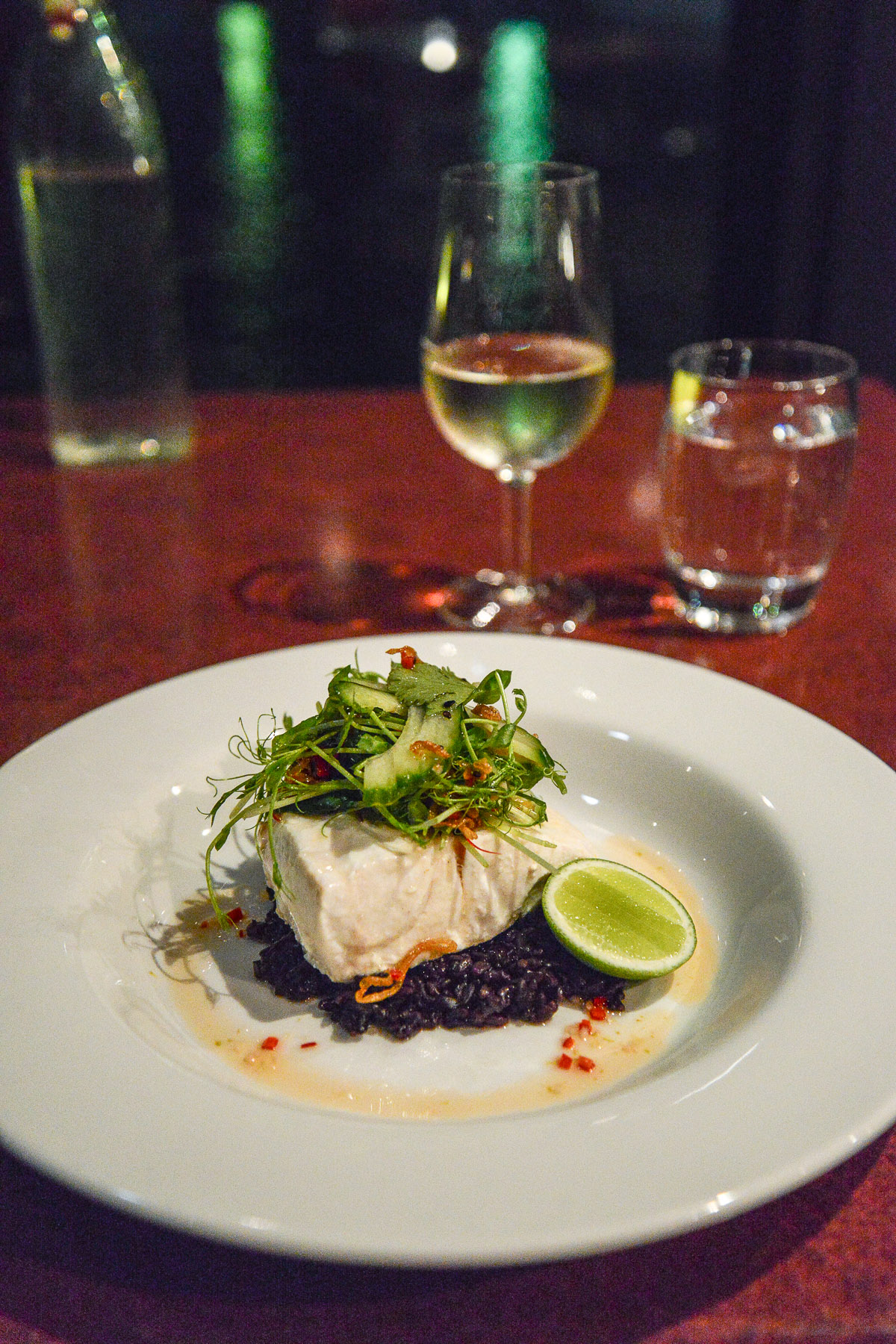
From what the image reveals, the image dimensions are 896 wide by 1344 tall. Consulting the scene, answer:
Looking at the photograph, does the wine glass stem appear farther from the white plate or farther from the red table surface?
the white plate

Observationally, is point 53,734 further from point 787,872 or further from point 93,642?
point 787,872

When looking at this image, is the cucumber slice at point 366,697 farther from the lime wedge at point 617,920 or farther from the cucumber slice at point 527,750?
the lime wedge at point 617,920

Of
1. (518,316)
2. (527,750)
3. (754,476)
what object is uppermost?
(518,316)

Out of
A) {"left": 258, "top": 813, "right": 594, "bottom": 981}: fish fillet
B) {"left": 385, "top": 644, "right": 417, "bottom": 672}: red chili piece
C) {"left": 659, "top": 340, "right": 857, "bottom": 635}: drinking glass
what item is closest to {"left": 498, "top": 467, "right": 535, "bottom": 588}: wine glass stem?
{"left": 659, "top": 340, "right": 857, "bottom": 635}: drinking glass

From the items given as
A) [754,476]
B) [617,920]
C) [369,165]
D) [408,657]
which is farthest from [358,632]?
[369,165]

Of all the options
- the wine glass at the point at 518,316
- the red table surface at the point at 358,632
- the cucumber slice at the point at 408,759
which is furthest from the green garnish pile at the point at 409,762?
the wine glass at the point at 518,316

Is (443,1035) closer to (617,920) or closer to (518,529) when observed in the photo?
(617,920)
